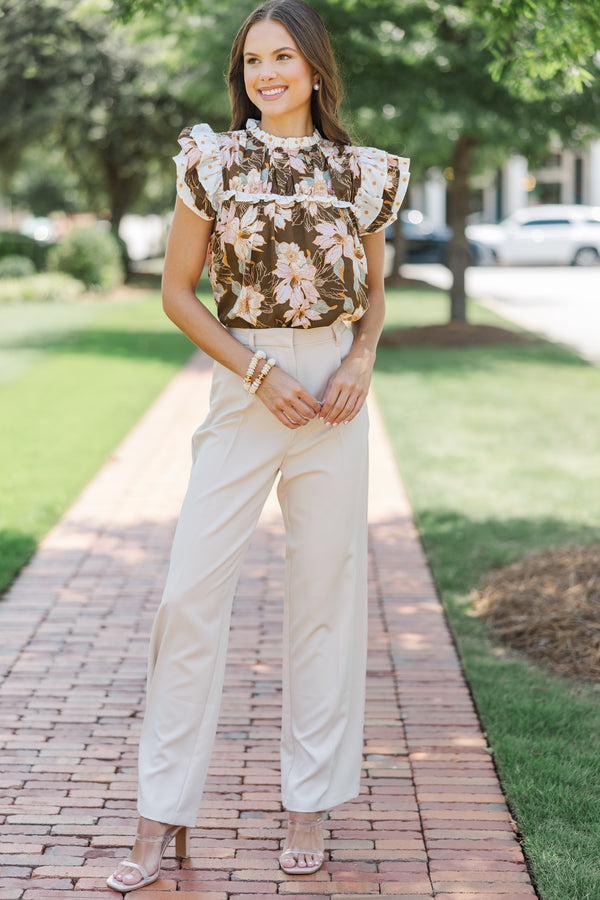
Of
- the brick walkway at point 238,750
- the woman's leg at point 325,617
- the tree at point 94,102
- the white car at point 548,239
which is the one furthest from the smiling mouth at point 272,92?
the white car at point 548,239

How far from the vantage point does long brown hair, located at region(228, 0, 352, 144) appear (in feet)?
8.72

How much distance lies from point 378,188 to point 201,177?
17.6 inches

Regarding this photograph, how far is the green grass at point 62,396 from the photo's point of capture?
22.4ft

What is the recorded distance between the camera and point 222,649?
274 centimetres

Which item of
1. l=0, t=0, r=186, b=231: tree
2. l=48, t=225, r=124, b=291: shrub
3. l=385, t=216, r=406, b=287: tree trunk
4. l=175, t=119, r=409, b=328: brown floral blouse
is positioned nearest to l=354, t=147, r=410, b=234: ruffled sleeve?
l=175, t=119, r=409, b=328: brown floral blouse

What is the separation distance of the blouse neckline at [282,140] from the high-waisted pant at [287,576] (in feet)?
1.44

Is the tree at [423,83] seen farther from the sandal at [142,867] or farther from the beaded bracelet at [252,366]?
the sandal at [142,867]

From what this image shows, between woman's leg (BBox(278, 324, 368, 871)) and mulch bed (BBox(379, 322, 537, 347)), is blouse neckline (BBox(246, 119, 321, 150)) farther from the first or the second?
mulch bed (BBox(379, 322, 537, 347))

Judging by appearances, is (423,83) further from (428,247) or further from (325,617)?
(428,247)

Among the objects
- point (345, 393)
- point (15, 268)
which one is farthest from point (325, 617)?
point (15, 268)

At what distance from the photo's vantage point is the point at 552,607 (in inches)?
186

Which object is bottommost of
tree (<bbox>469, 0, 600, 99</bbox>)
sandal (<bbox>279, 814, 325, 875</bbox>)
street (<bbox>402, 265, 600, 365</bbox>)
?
street (<bbox>402, 265, 600, 365</bbox>)

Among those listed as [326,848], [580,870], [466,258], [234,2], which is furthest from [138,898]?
[466,258]

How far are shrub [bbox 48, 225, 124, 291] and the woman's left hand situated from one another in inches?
888
